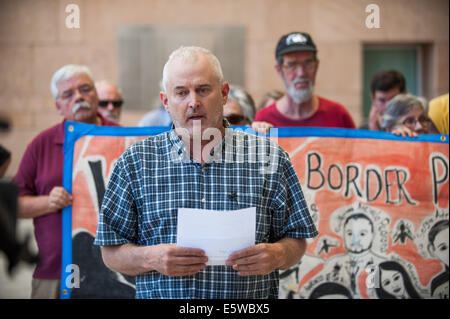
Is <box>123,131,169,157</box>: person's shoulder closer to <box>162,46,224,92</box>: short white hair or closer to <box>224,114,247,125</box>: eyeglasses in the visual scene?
<box>162,46,224,92</box>: short white hair

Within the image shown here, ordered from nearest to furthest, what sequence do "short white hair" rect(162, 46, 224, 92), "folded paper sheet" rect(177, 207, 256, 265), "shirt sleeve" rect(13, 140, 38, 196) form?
"folded paper sheet" rect(177, 207, 256, 265)
"short white hair" rect(162, 46, 224, 92)
"shirt sleeve" rect(13, 140, 38, 196)

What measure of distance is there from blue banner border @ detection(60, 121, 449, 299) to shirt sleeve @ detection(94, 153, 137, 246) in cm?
110

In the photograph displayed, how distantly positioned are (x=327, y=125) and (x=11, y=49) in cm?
486

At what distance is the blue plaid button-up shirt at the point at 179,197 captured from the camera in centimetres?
198

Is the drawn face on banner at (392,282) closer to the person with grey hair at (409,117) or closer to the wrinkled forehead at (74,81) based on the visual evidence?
the person with grey hair at (409,117)

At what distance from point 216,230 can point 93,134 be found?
149cm

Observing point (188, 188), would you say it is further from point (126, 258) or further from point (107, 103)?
point (107, 103)

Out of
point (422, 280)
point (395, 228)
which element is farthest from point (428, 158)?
point (422, 280)

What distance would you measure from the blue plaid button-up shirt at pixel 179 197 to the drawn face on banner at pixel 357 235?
4.21ft

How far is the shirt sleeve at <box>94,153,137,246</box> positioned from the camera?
1981mm

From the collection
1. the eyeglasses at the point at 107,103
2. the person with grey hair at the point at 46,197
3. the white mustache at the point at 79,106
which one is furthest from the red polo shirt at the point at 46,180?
the eyeglasses at the point at 107,103

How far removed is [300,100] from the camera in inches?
130

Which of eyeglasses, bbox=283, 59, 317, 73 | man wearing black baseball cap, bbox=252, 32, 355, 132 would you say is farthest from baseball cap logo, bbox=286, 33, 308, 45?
eyeglasses, bbox=283, 59, 317, 73

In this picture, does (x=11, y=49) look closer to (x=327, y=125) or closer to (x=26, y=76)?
(x=26, y=76)
